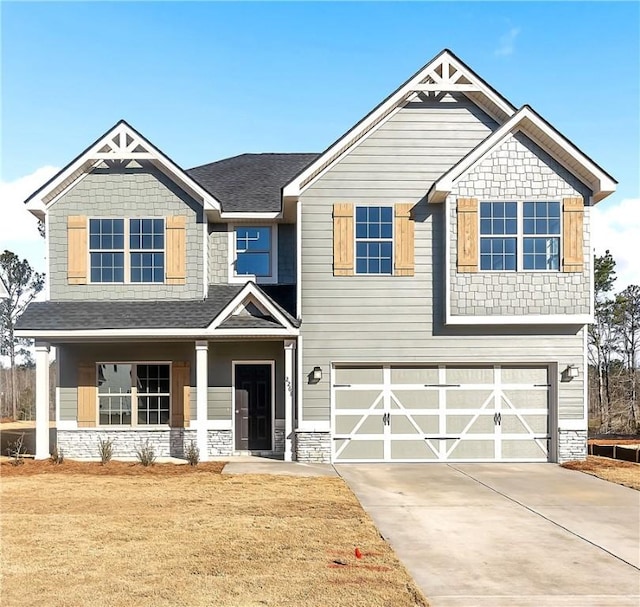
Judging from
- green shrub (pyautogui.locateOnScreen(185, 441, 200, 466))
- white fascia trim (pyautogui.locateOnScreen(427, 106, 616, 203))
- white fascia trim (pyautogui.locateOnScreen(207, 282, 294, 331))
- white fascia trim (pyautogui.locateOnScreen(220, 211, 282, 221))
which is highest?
white fascia trim (pyautogui.locateOnScreen(427, 106, 616, 203))

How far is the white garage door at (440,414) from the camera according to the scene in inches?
620

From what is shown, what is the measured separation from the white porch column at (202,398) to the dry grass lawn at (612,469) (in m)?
7.97

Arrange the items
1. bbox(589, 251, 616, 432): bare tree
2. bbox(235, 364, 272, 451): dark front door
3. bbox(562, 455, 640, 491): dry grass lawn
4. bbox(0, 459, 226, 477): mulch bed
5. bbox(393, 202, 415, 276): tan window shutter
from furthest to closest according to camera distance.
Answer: bbox(589, 251, 616, 432): bare tree
bbox(235, 364, 272, 451): dark front door
bbox(393, 202, 415, 276): tan window shutter
bbox(0, 459, 226, 477): mulch bed
bbox(562, 455, 640, 491): dry grass lawn

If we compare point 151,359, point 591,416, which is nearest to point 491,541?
point 151,359

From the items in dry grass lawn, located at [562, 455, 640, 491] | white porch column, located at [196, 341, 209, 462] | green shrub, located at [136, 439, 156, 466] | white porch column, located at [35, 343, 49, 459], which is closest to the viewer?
dry grass lawn, located at [562, 455, 640, 491]

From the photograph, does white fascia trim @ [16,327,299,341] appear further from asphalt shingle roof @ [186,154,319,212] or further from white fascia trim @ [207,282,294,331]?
asphalt shingle roof @ [186,154,319,212]

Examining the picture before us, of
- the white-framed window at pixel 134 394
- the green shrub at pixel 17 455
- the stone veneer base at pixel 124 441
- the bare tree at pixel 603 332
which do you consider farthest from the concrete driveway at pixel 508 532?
the bare tree at pixel 603 332

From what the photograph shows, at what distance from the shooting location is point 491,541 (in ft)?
29.1

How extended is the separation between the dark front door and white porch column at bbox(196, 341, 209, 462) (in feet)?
4.32

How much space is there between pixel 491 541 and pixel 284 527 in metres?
2.71

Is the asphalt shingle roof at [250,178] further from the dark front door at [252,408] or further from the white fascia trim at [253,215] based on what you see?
the dark front door at [252,408]

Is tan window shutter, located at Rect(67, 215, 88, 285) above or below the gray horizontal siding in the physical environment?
above

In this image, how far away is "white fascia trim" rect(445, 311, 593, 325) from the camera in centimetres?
1528

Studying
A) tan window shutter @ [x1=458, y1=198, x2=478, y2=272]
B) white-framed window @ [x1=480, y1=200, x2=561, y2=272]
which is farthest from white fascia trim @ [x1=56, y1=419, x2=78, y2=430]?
white-framed window @ [x1=480, y1=200, x2=561, y2=272]
